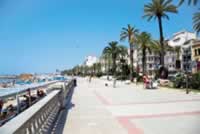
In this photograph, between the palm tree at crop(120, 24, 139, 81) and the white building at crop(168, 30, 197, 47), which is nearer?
the palm tree at crop(120, 24, 139, 81)

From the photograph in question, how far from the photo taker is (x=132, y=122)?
1011 cm

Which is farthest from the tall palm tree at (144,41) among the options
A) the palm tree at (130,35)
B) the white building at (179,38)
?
the white building at (179,38)

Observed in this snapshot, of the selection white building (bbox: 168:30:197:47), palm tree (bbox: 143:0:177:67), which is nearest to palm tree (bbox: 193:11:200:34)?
palm tree (bbox: 143:0:177:67)

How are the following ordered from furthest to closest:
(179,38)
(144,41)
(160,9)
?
(179,38) → (144,41) → (160,9)

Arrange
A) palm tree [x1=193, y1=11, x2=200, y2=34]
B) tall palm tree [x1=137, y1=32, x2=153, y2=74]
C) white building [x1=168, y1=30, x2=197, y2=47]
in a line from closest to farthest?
palm tree [x1=193, y1=11, x2=200, y2=34] < tall palm tree [x1=137, y1=32, x2=153, y2=74] < white building [x1=168, y1=30, x2=197, y2=47]

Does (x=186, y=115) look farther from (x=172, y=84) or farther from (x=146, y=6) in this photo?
(x=146, y=6)

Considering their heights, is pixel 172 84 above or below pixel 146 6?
below

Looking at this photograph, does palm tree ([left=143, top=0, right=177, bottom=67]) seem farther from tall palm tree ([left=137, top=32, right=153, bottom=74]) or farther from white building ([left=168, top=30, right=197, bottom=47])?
white building ([left=168, top=30, right=197, bottom=47])

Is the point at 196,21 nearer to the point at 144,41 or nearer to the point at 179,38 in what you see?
the point at 144,41

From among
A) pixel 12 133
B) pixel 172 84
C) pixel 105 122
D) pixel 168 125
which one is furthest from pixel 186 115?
pixel 172 84

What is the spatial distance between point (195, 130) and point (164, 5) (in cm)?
4173

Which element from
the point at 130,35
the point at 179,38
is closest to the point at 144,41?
the point at 130,35

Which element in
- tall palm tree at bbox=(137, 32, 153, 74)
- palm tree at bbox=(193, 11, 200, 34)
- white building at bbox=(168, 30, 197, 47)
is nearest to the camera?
palm tree at bbox=(193, 11, 200, 34)

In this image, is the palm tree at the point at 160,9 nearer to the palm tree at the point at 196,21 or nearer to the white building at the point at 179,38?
the palm tree at the point at 196,21
